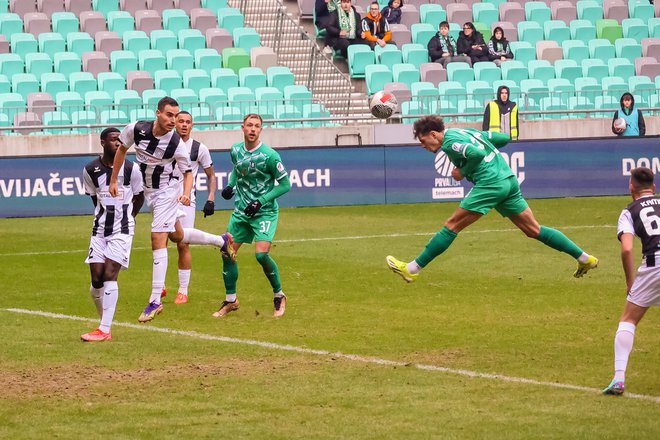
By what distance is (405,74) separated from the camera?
94.1 ft

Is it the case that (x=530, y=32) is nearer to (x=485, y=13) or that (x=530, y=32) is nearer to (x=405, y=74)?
(x=485, y=13)

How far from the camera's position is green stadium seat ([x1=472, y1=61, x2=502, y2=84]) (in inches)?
1159

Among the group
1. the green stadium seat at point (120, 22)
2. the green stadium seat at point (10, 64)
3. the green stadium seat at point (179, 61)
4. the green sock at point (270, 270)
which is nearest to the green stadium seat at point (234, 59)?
the green stadium seat at point (179, 61)

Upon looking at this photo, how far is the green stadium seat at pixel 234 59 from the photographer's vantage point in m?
28.8

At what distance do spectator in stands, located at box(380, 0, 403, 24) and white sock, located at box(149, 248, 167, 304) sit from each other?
1891 centimetres

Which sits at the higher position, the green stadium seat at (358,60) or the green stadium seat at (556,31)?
the green stadium seat at (556,31)

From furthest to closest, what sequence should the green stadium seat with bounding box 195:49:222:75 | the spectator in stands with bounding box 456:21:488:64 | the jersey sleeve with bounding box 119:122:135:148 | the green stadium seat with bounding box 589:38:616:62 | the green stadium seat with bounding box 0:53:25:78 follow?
1. the green stadium seat with bounding box 589:38:616:62
2. the spectator in stands with bounding box 456:21:488:64
3. the green stadium seat with bounding box 195:49:222:75
4. the green stadium seat with bounding box 0:53:25:78
5. the jersey sleeve with bounding box 119:122:135:148

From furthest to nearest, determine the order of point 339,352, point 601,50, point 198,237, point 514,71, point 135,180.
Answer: point 601,50 < point 514,71 < point 198,237 < point 135,180 < point 339,352

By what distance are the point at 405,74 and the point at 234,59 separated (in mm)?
4061

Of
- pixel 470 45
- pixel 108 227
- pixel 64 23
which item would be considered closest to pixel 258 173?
pixel 108 227

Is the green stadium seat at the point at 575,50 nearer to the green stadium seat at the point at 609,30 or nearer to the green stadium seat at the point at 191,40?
the green stadium seat at the point at 609,30

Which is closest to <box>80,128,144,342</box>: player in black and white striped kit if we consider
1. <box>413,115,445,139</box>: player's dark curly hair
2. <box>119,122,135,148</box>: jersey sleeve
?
<box>119,122,135,148</box>: jersey sleeve

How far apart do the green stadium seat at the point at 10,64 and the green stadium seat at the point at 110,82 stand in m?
1.85

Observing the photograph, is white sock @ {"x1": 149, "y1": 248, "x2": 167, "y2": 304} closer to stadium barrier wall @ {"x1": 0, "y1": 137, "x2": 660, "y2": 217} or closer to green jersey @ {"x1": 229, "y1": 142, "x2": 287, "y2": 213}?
green jersey @ {"x1": 229, "y1": 142, "x2": 287, "y2": 213}
